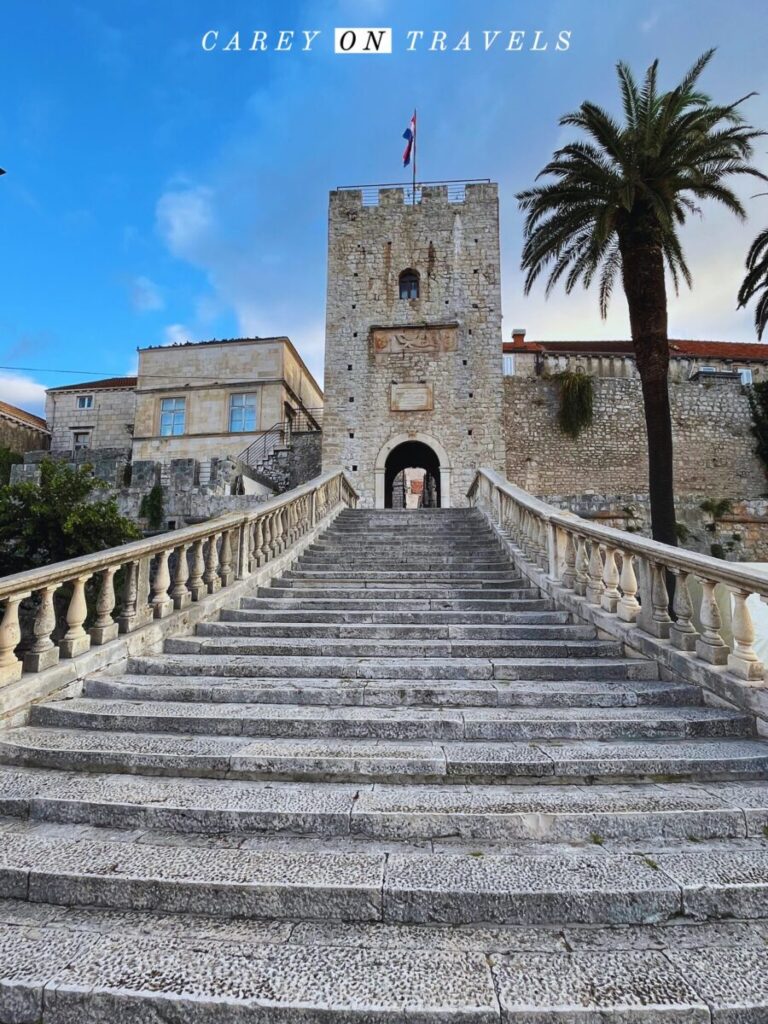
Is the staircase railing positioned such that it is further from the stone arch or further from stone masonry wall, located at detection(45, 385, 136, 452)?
stone masonry wall, located at detection(45, 385, 136, 452)

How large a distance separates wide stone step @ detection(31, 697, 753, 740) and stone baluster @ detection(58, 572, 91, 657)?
0.58 metres

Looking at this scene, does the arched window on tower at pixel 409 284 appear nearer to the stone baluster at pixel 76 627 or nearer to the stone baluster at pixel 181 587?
the stone baluster at pixel 181 587

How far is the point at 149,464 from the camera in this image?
1432 centimetres

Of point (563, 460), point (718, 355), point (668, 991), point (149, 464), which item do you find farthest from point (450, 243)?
point (668, 991)

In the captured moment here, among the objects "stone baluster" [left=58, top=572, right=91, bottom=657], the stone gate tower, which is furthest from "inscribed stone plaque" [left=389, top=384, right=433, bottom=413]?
"stone baluster" [left=58, top=572, right=91, bottom=657]

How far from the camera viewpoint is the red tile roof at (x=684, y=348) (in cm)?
2508

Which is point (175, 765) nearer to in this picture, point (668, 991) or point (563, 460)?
point (668, 991)

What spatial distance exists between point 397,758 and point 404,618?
8.50 ft

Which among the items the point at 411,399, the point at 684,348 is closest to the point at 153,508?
the point at 411,399

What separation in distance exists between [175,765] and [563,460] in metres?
19.4

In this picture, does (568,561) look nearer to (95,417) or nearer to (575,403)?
(575,403)

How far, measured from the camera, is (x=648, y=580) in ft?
14.9

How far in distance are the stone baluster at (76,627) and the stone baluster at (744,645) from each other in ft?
15.6

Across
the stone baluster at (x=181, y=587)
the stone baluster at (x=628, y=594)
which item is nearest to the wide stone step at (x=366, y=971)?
the stone baluster at (x=628, y=594)
